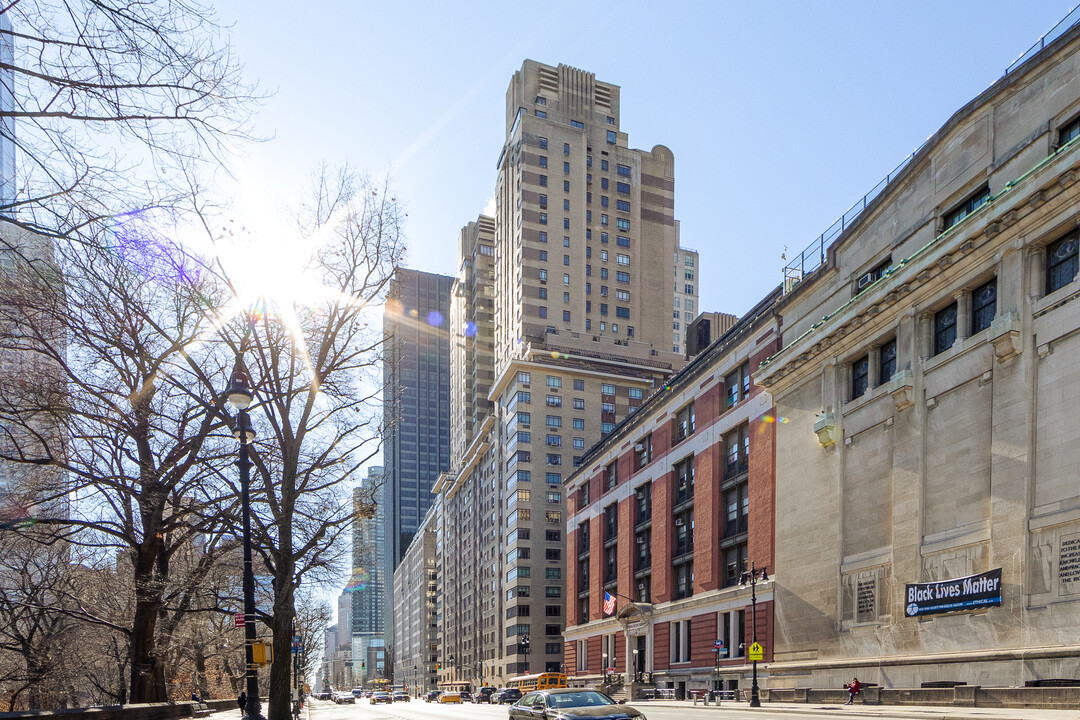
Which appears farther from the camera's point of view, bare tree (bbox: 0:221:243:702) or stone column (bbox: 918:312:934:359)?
stone column (bbox: 918:312:934:359)

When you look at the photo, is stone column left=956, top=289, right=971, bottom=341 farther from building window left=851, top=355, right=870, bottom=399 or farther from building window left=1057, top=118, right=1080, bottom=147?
building window left=851, top=355, right=870, bottom=399

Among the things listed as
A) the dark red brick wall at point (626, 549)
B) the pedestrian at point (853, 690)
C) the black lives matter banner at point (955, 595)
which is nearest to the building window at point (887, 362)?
the black lives matter banner at point (955, 595)

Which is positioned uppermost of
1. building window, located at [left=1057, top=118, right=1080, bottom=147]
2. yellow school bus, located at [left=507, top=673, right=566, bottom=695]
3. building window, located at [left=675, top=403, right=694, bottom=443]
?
building window, located at [left=1057, top=118, right=1080, bottom=147]

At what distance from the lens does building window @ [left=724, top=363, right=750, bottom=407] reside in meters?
49.8

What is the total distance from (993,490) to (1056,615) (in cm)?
477

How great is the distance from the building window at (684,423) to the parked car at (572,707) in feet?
136

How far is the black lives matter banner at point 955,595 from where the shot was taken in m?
28.1

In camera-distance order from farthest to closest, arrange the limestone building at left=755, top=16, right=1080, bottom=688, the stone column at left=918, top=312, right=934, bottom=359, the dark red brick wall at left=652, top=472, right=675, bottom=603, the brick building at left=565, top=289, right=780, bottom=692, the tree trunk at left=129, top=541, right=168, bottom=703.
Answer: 1. the dark red brick wall at left=652, top=472, right=675, bottom=603
2. the brick building at left=565, top=289, right=780, bottom=692
3. the stone column at left=918, top=312, right=934, bottom=359
4. the limestone building at left=755, top=16, right=1080, bottom=688
5. the tree trunk at left=129, top=541, right=168, bottom=703

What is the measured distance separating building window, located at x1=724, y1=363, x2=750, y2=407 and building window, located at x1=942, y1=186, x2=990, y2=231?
17.4m

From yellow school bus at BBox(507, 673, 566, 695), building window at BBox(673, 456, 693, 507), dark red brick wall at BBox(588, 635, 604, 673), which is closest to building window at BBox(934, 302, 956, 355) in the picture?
building window at BBox(673, 456, 693, 507)

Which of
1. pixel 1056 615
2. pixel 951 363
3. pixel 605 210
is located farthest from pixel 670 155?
pixel 1056 615

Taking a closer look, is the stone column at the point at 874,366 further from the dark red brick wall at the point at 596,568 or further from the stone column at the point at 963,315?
the dark red brick wall at the point at 596,568

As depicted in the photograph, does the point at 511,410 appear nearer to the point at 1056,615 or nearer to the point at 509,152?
the point at 509,152

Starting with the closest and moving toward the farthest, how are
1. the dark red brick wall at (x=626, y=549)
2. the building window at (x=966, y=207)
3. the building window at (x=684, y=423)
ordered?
the building window at (x=966, y=207) < the building window at (x=684, y=423) < the dark red brick wall at (x=626, y=549)
